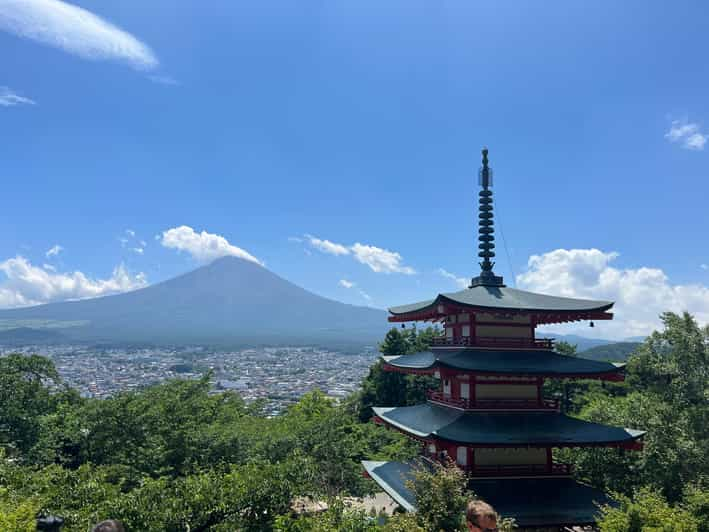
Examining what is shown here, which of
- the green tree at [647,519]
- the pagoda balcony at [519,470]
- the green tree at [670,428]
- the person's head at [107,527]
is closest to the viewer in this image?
the person's head at [107,527]

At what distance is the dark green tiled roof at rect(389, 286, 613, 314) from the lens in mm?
15711

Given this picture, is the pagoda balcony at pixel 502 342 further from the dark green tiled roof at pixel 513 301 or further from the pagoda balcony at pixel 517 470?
the pagoda balcony at pixel 517 470

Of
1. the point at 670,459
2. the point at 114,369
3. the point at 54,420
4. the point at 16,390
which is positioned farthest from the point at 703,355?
the point at 114,369

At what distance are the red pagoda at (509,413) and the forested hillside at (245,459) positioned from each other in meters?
1.39

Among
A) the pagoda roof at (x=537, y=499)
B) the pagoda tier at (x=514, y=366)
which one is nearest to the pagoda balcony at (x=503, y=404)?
the pagoda tier at (x=514, y=366)

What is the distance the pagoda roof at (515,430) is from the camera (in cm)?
1425

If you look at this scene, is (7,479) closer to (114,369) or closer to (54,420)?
(54,420)

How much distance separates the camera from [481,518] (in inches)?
165

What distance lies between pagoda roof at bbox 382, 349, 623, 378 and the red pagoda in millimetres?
33

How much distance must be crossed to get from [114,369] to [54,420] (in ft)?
354

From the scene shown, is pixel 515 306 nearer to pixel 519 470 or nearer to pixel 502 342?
pixel 502 342

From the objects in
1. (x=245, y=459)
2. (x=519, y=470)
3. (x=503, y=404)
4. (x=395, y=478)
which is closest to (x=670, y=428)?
(x=519, y=470)

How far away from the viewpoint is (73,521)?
1274 centimetres

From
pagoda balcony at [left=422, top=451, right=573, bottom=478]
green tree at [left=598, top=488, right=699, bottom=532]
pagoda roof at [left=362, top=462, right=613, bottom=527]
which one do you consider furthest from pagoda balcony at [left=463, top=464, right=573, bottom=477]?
green tree at [left=598, top=488, right=699, bottom=532]
